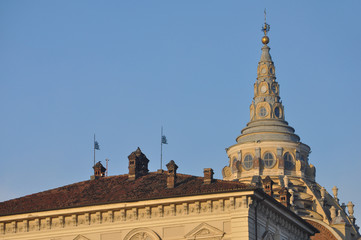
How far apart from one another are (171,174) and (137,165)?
18.7ft

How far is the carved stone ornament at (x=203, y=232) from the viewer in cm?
6134

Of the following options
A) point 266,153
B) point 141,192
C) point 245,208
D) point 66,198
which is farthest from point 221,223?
point 266,153

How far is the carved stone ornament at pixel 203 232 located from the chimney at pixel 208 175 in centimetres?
428

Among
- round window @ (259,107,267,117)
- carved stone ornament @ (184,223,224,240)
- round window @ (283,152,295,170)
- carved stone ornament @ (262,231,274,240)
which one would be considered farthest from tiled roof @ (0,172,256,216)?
round window @ (259,107,267,117)

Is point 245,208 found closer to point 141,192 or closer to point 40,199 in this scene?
point 141,192

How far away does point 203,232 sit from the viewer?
203 ft

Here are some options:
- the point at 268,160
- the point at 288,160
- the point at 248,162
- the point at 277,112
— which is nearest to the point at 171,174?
the point at 268,160

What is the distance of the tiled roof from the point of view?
6356 centimetres

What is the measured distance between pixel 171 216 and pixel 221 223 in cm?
345

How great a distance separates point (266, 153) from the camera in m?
124

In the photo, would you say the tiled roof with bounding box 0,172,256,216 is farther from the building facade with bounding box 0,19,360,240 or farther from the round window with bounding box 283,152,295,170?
the round window with bounding box 283,152,295,170

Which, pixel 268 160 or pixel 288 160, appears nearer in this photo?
pixel 268 160

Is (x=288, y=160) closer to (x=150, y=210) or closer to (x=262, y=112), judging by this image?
(x=262, y=112)

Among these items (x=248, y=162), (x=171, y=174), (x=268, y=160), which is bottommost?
(x=171, y=174)
